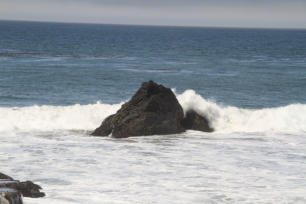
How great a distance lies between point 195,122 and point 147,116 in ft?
8.80

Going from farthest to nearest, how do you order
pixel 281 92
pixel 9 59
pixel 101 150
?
pixel 9 59
pixel 281 92
pixel 101 150

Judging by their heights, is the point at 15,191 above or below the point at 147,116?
above

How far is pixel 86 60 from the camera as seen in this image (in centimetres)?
5806

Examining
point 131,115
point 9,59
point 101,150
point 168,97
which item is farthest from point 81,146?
point 9,59

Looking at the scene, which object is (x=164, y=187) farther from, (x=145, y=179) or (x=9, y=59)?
(x=9, y=59)

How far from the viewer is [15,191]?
11.0 m

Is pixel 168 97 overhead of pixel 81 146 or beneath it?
overhead

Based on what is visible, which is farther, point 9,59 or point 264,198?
point 9,59

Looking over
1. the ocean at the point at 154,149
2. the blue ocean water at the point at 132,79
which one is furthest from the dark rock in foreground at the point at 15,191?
the blue ocean water at the point at 132,79

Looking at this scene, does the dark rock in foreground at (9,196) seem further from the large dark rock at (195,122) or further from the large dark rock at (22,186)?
the large dark rock at (195,122)

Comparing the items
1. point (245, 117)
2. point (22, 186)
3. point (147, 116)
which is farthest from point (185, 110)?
point (22, 186)

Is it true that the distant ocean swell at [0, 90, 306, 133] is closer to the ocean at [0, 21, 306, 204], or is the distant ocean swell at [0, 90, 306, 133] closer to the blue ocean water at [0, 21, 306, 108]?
the ocean at [0, 21, 306, 204]

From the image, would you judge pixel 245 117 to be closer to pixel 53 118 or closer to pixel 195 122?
pixel 195 122

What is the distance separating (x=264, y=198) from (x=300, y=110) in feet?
46.9
